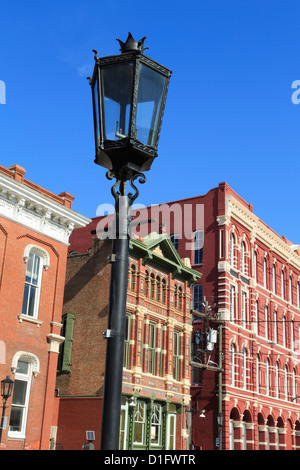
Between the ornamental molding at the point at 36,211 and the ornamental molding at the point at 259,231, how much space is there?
59.9 ft

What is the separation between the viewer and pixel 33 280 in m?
24.7

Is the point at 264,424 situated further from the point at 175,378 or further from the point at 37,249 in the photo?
the point at 37,249

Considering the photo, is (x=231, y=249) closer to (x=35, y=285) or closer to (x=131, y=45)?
(x=35, y=285)

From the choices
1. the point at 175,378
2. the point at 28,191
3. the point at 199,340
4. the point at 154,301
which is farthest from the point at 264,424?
the point at 28,191

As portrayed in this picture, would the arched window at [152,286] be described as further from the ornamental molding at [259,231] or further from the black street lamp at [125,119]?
the black street lamp at [125,119]

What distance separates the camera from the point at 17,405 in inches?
906

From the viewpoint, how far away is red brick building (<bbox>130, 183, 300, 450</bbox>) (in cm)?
3897

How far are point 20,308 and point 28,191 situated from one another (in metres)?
4.77

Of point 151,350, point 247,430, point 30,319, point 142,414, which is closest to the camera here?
point 30,319

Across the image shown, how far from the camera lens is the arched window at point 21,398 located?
74.9 feet

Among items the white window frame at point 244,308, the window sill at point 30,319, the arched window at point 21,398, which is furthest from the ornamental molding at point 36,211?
the white window frame at point 244,308

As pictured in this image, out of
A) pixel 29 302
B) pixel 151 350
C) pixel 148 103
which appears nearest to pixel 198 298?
pixel 151 350

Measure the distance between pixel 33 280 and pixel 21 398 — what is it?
4810 millimetres

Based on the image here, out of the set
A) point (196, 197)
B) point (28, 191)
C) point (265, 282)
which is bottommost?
point (28, 191)
